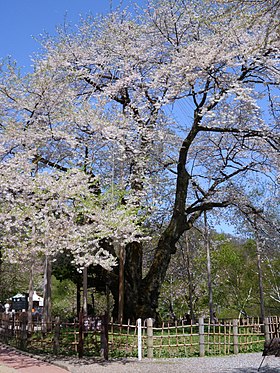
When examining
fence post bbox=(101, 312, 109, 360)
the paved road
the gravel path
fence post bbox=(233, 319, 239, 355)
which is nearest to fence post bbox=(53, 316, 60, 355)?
the paved road

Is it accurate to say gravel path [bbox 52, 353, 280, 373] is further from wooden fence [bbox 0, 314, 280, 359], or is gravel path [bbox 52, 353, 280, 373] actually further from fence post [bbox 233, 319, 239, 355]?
fence post [bbox 233, 319, 239, 355]

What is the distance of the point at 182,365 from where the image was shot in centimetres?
990

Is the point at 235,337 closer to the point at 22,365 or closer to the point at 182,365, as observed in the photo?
the point at 182,365

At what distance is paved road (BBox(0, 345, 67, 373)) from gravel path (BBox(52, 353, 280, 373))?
0.36 meters

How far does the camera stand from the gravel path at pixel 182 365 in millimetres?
9211

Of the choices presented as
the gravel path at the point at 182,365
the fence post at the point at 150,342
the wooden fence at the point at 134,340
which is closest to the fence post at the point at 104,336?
the wooden fence at the point at 134,340

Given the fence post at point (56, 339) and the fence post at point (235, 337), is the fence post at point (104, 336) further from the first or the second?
the fence post at point (235, 337)

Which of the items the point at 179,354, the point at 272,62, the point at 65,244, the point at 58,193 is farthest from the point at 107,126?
the point at 179,354

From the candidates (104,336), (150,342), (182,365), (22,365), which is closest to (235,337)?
(150,342)

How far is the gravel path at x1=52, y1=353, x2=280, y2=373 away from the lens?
9.21 m

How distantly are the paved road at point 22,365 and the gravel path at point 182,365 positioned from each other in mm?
357

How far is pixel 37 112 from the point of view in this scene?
1439cm

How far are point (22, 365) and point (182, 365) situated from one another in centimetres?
360

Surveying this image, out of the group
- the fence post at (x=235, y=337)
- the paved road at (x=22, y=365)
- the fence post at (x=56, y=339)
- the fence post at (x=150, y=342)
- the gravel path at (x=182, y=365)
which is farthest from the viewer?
the fence post at (x=235, y=337)
